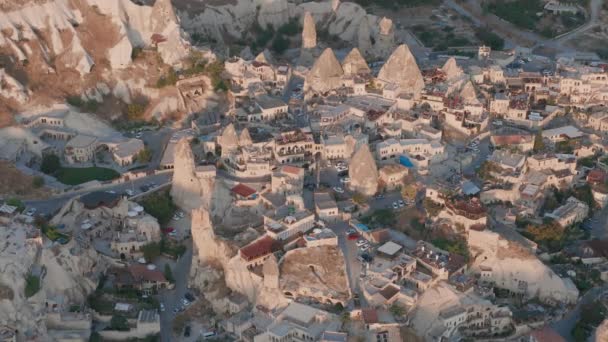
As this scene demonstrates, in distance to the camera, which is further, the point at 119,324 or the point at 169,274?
the point at 169,274

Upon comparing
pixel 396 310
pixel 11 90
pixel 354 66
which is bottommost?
pixel 396 310

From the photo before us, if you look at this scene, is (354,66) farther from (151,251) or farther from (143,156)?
(151,251)

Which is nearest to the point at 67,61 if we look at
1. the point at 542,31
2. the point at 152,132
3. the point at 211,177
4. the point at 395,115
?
the point at 152,132

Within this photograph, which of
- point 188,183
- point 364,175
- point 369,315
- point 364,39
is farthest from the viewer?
point 364,39

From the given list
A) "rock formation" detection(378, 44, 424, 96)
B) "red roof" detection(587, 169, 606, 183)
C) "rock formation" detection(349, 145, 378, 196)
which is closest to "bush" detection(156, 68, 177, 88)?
"rock formation" detection(378, 44, 424, 96)

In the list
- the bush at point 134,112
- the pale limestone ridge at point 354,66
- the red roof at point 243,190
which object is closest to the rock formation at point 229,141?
the red roof at point 243,190

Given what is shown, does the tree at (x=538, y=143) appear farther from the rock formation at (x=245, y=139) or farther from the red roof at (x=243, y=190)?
the red roof at (x=243, y=190)

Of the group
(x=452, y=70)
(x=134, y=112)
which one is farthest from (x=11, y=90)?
(x=452, y=70)
